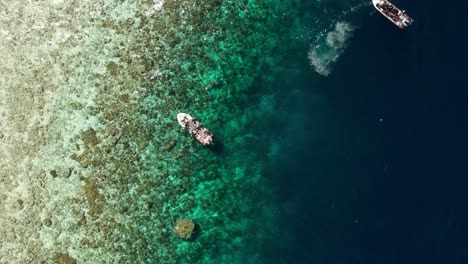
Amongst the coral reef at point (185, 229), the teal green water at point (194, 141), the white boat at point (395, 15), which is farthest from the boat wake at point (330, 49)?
the coral reef at point (185, 229)

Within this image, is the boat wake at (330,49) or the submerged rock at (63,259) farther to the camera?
the boat wake at (330,49)

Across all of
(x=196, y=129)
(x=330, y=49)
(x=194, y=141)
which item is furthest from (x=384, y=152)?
(x=194, y=141)

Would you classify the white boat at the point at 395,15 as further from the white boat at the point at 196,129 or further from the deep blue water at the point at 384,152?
the white boat at the point at 196,129

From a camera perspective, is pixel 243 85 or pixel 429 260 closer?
pixel 429 260

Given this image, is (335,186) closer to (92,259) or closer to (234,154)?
(234,154)

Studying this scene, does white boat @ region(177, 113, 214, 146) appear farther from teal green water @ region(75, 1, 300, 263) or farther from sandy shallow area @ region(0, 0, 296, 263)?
sandy shallow area @ region(0, 0, 296, 263)

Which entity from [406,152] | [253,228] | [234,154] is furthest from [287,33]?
[253,228]

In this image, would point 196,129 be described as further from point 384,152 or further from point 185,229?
point 384,152
